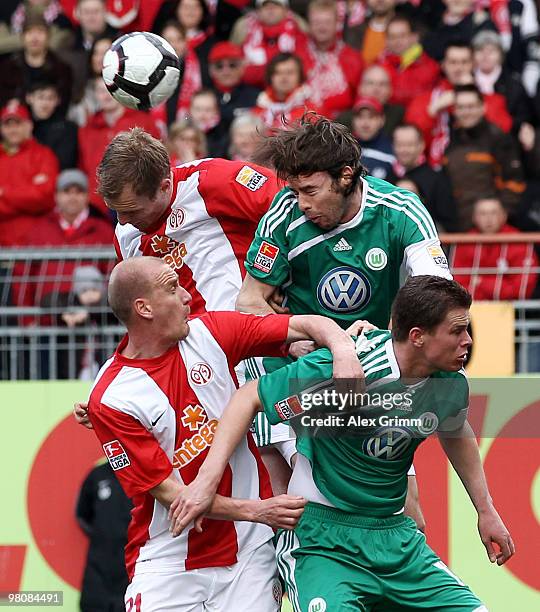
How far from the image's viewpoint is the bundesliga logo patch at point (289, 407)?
195 inches

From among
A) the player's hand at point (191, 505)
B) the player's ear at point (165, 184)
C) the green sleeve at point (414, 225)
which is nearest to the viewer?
the player's hand at point (191, 505)

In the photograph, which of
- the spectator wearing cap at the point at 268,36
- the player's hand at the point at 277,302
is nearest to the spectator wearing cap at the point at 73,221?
the spectator wearing cap at the point at 268,36

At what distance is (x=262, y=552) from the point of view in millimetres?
5445

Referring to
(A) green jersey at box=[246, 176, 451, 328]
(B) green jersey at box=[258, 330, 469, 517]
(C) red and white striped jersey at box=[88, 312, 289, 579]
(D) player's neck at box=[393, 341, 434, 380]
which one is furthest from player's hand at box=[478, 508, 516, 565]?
(A) green jersey at box=[246, 176, 451, 328]

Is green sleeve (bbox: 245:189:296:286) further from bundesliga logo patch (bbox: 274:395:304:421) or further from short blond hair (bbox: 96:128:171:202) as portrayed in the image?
bundesliga logo patch (bbox: 274:395:304:421)

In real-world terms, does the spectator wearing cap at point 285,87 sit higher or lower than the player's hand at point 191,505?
higher

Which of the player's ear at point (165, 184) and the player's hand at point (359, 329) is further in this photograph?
the player's ear at point (165, 184)

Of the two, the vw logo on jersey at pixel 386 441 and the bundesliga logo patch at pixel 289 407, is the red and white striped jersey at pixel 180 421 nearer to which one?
the bundesliga logo patch at pixel 289 407

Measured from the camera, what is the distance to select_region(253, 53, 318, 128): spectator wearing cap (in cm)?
1048

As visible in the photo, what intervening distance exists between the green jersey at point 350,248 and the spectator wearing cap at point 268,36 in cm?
578

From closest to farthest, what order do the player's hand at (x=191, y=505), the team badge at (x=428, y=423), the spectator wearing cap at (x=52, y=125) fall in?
the player's hand at (x=191, y=505) < the team badge at (x=428, y=423) < the spectator wearing cap at (x=52, y=125)

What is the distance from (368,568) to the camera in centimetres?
496

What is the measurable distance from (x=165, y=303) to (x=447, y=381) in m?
1.16

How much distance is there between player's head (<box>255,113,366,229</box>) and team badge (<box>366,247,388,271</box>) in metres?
0.20
